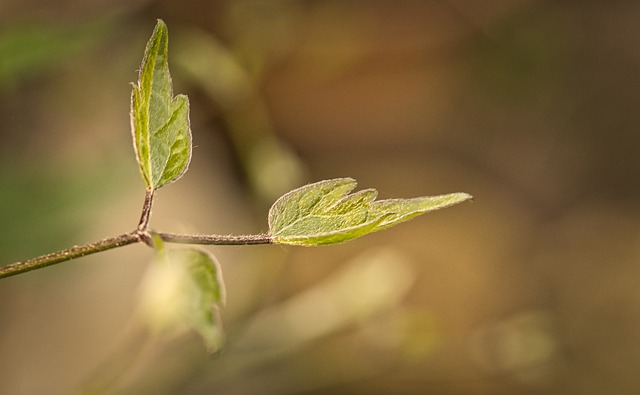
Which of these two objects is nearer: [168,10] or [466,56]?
[168,10]

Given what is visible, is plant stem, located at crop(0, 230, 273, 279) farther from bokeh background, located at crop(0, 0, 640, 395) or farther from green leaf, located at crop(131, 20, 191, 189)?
bokeh background, located at crop(0, 0, 640, 395)

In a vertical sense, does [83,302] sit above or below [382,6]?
below

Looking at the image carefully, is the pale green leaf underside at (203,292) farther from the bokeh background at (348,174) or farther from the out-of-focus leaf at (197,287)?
the bokeh background at (348,174)

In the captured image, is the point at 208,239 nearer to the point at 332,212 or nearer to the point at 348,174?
the point at 332,212

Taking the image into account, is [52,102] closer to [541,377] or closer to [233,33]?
[233,33]

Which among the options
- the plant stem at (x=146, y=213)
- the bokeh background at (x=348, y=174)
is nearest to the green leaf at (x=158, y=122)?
the plant stem at (x=146, y=213)

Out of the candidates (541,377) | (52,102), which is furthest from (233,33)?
(541,377)
